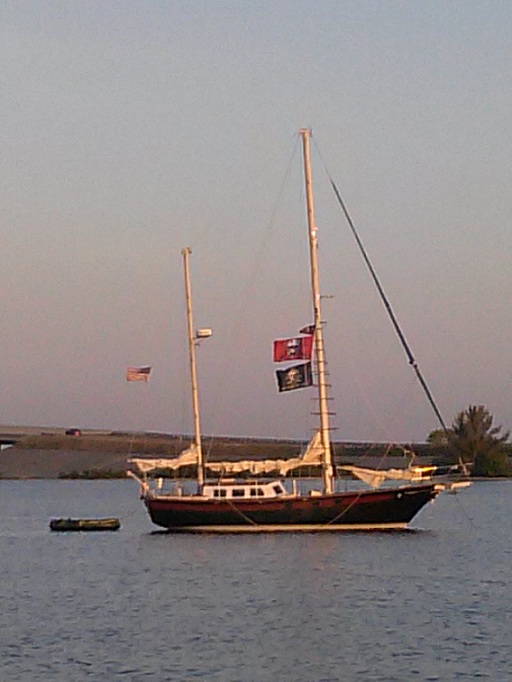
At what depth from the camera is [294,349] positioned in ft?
221

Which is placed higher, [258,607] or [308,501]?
[308,501]

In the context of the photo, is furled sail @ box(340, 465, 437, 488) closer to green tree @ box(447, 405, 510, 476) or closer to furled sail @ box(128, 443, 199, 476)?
furled sail @ box(128, 443, 199, 476)

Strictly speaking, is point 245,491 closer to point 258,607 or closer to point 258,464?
point 258,464

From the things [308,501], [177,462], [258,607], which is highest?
[177,462]

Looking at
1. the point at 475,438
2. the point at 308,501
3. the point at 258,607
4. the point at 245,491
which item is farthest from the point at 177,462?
the point at 475,438

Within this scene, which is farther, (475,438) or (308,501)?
(475,438)

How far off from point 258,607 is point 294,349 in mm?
22859

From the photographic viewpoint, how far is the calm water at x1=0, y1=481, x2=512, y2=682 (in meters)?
35.1

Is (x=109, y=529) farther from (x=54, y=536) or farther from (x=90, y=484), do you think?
(x=90, y=484)

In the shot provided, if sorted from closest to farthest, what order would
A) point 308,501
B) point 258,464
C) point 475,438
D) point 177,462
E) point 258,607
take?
point 258,607, point 308,501, point 258,464, point 177,462, point 475,438

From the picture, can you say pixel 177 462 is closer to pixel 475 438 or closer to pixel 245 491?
pixel 245 491

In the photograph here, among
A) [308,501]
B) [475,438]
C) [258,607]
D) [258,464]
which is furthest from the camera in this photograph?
[475,438]

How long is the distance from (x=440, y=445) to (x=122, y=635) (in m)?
143

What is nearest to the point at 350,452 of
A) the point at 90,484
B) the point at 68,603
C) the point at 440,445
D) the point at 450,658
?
the point at 440,445
